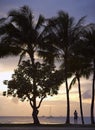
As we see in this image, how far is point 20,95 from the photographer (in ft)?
163

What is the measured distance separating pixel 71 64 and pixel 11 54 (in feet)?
28.2

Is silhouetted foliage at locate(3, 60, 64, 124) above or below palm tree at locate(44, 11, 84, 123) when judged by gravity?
below

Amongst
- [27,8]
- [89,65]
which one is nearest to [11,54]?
[27,8]

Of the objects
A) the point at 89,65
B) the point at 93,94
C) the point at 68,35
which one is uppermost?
the point at 68,35

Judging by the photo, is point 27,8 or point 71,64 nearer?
point 27,8

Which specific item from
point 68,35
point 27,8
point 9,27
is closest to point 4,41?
point 9,27

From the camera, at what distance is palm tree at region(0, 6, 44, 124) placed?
160 ft

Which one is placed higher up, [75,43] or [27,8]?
[27,8]

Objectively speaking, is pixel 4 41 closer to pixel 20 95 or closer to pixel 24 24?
pixel 24 24

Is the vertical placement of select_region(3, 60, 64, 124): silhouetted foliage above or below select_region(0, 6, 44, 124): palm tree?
below

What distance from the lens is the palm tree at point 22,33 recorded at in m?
48.7

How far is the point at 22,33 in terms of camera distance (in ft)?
162

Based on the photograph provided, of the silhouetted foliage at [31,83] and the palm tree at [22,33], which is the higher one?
the palm tree at [22,33]

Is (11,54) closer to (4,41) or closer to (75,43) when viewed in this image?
(4,41)
